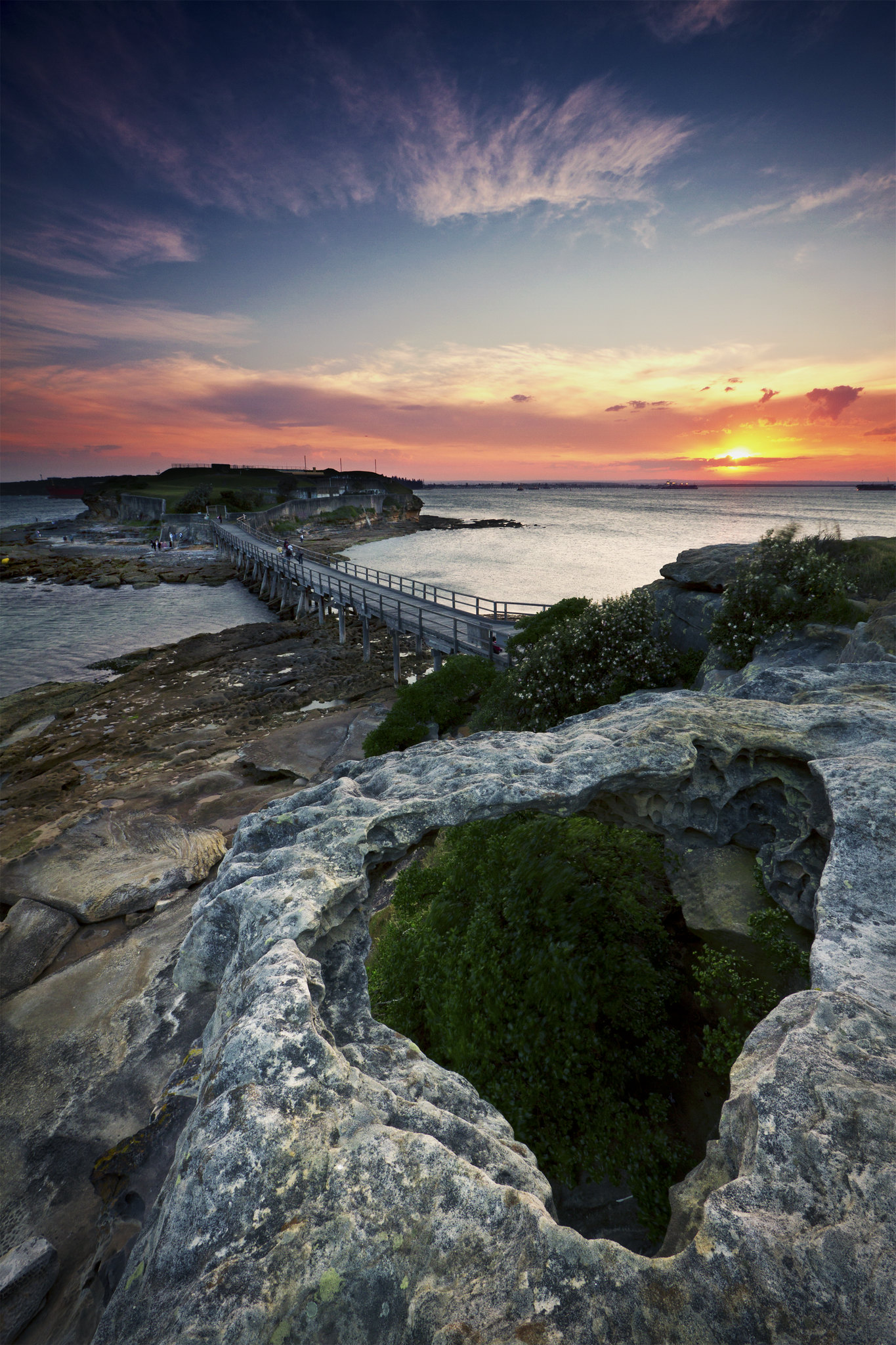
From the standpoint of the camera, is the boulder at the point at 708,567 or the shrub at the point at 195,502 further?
the shrub at the point at 195,502

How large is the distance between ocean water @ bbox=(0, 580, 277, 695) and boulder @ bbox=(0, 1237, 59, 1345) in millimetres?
33166

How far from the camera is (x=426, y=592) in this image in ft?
130

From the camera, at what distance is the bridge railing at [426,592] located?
101ft

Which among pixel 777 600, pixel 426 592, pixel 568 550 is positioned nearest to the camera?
pixel 777 600

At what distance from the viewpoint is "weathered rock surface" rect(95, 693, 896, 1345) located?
3.03m

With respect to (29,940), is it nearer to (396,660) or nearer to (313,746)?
(313,746)

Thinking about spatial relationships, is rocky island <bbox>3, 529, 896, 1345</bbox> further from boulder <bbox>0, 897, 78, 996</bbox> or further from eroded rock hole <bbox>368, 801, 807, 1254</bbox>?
eroded rock hole <bbox>368, 801, 807, 1254</bbox>

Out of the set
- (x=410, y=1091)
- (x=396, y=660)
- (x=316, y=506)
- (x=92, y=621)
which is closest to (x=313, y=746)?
(x=396, y=660)

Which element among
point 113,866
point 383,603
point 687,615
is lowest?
point 113,866

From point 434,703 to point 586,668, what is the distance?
6.14m

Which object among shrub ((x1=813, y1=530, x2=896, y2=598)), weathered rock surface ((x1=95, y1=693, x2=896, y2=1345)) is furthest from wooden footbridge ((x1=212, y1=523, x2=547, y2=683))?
weathered rock surface ((x1=95, y1=693, x2=896, y2=1345))

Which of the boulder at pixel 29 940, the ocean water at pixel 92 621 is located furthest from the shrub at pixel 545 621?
the ocean water at pixel 92 621

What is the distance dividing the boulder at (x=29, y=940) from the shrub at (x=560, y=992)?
25.3 ft

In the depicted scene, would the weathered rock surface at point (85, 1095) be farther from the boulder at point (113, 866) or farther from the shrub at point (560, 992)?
the shrub at point (560, 992)
